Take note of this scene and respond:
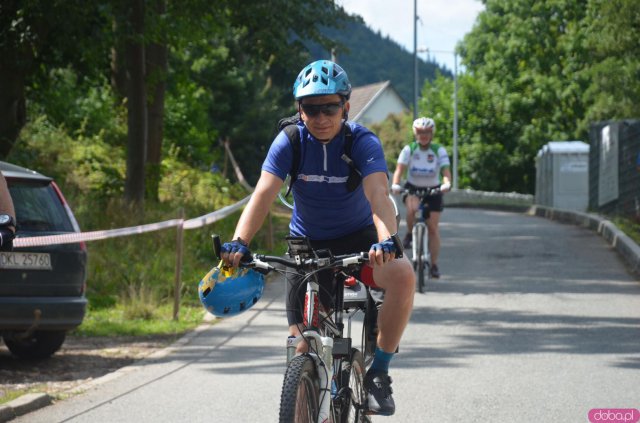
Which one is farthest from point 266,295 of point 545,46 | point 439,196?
point 545,46

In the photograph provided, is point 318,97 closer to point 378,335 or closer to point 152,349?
point 378,335

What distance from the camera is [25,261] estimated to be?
957 cm

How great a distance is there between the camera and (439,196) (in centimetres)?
1549

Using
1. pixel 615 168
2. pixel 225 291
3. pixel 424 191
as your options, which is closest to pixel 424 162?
pixel 424 191

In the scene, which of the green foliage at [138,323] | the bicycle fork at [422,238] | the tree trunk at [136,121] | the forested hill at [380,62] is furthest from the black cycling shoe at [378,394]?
the forested hill at [380,62]

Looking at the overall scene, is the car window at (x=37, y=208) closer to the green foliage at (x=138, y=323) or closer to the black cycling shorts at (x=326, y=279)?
the green foliage at (x=138, y=323)

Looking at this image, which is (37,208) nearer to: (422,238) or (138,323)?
(138,323)

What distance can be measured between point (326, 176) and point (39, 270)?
13.9ft

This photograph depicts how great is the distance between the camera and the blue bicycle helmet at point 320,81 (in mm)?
5777

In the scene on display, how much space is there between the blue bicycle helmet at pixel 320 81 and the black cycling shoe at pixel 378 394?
1430 millimetres

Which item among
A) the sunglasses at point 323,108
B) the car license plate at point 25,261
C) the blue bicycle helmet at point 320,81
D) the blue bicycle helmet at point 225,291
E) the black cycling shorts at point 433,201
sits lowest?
the car license plate at point 25,261

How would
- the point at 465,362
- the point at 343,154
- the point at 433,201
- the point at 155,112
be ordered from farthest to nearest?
the point at 155,112 → the point at 433,201 → the point at 465,362 → the point at 343,154

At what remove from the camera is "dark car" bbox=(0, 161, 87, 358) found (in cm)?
946

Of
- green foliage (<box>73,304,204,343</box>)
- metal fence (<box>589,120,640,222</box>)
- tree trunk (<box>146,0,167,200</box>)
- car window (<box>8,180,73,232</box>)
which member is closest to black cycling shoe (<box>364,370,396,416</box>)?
car window (<box>8,180,73,232</box>)
